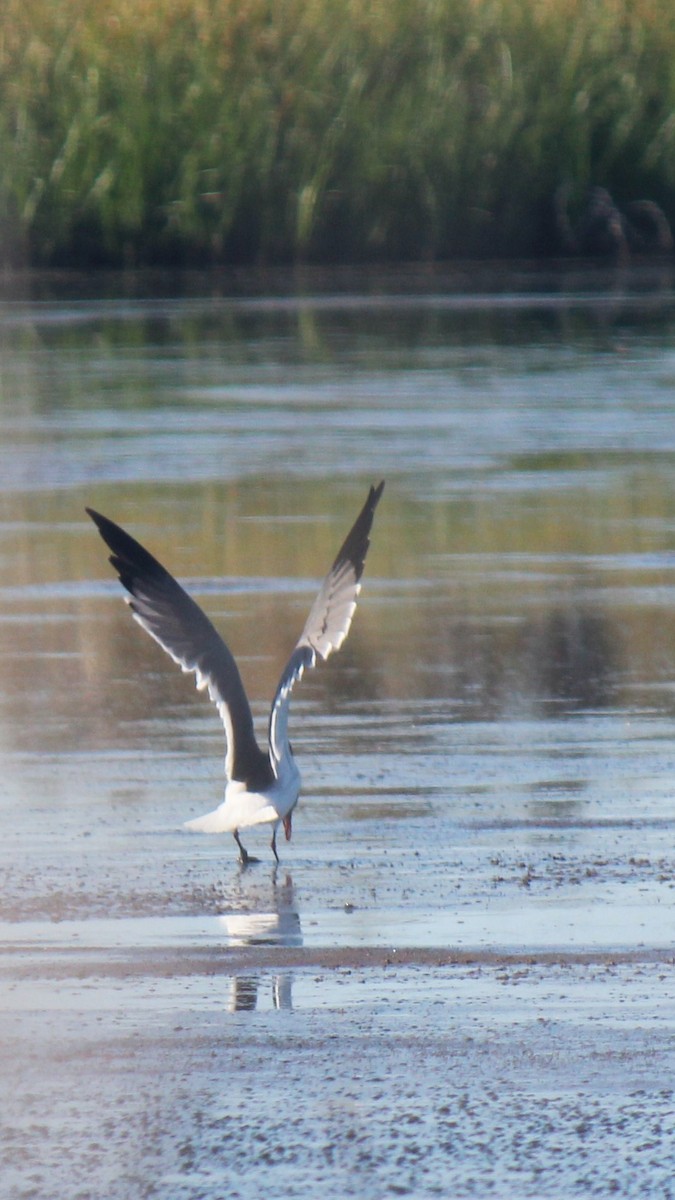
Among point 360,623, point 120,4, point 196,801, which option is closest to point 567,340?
point 120,4

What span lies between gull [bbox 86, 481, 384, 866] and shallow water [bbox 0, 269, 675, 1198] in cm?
16

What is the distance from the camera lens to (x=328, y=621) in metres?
6.45

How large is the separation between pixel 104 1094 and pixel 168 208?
1733 centimetres

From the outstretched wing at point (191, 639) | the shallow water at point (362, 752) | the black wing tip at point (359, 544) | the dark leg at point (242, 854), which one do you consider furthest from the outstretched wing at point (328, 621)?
the shallow water at point (362, 752)

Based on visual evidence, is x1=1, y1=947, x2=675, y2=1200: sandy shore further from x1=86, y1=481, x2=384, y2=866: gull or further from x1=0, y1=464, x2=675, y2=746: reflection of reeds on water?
x1=0, y1=464, x2=675, y2=746: reflection of reeds on water

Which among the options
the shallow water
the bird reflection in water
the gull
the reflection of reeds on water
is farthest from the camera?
the reflection of reeds on water

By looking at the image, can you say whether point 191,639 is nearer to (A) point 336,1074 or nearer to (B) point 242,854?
(B) point 242,854

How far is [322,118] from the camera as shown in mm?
21688

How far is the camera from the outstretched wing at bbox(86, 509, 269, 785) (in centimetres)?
614

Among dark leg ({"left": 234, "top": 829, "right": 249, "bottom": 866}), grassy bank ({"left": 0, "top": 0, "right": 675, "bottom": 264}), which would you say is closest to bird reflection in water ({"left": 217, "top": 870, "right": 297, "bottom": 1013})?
dark leg ({"left": 234, "top": 829, "right": 249, "bottom": 866})

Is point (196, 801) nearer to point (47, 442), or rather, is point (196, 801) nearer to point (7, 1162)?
point (7, 1162)

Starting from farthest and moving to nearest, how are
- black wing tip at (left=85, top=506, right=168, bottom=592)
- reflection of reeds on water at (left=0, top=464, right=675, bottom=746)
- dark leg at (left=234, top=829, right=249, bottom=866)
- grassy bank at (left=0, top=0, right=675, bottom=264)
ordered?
grassy bank at (left=0, top=0, right=675, bottom=264), reflection of reeds on water at (left=0, top=464, right=675, bottom=746), black wing tip at (left=85, top=506, right=168, bottom=592), dark leg at (left=234, top=829, right=249, bottom=866)

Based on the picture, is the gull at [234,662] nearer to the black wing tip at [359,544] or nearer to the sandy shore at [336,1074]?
the black wing tip at [359,544]

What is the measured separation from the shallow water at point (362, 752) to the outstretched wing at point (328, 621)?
35 cm
